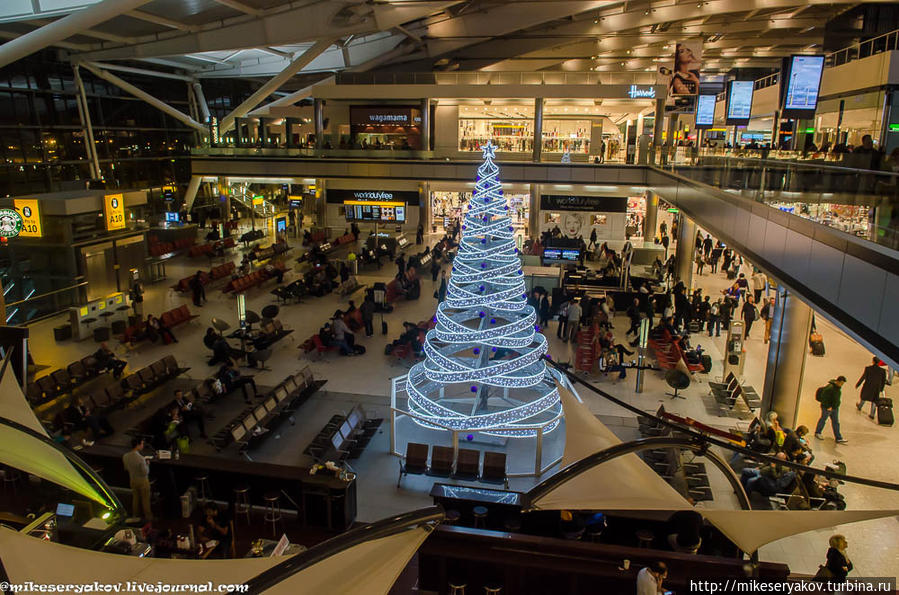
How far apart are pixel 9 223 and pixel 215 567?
18.2m

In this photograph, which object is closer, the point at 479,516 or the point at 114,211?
the point at 479,516

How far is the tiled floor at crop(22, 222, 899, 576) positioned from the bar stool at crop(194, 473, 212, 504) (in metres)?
1.48

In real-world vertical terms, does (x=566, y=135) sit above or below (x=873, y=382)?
above

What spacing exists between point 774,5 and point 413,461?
2916 cm

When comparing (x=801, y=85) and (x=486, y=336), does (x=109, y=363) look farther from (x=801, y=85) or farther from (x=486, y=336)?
(x=801, y=85)

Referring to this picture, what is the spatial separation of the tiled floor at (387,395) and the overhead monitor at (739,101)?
8.19 m

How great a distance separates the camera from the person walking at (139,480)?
30.2 feet

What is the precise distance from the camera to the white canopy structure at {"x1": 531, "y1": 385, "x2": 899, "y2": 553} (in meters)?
5.26

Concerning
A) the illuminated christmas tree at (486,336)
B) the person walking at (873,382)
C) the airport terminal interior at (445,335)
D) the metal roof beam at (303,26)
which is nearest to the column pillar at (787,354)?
the airport terminal interior at (445,335)

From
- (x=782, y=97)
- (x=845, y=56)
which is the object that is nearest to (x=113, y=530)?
(x=782, y=97)

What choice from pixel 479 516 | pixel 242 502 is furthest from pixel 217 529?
pixel 479 516

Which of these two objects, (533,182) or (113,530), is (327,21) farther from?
(113,530)

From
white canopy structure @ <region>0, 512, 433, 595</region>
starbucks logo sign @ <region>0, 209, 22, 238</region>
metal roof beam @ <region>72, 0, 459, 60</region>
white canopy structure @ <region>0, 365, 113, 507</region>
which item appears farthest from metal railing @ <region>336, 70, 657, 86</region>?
white canopy structure @ <region>0, 512, 433, 595</region>

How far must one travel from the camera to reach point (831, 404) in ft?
39.4
